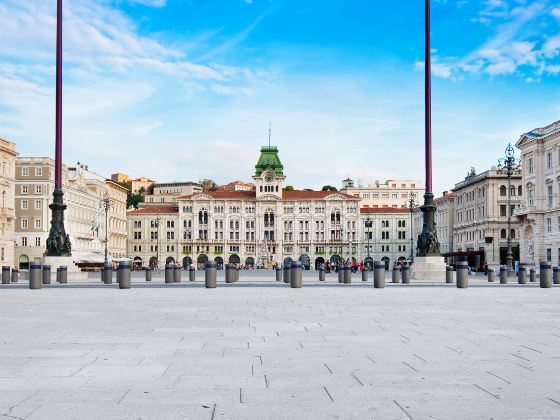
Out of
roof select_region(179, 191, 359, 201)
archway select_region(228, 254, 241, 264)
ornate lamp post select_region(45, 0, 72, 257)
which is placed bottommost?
archway select_region(228, 254, 241, 264)

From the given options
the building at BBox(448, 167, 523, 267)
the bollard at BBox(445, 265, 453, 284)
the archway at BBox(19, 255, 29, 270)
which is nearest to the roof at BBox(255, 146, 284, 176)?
the building at BBox(448, 167, 523, 267)

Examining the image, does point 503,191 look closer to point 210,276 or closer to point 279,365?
point 210,276

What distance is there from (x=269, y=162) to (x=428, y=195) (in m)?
123

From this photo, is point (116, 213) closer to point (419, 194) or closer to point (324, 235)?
point (324, 235)

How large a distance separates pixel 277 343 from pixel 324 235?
13889 centimetres

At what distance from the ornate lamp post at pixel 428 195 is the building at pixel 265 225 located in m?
112

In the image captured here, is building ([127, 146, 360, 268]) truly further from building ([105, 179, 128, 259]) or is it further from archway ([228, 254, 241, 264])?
building ([105, 179, 128, 259])

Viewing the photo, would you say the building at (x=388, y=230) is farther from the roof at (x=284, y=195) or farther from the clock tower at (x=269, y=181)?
the clock tower at (x=269, y=181)

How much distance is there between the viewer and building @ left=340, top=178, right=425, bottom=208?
17762 centimetres

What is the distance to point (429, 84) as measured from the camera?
36219mm

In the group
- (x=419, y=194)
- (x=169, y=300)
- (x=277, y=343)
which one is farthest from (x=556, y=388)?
(x=419, y=194)

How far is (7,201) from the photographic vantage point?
82875 millimetres

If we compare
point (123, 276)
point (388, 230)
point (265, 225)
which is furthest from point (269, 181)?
point (123, 276)

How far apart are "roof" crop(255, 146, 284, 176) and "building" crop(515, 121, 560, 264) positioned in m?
78.1
